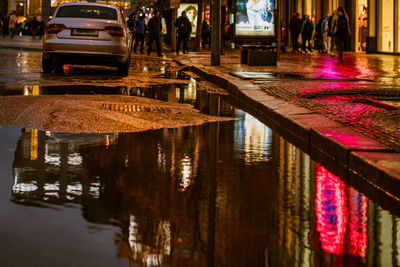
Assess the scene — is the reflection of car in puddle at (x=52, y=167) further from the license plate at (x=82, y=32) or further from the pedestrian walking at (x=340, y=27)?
the pedestrian walking at (x=340, y=27)

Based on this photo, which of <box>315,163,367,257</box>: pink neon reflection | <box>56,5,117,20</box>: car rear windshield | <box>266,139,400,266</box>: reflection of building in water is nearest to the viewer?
<box>266,139,400,266</box>: reflection of building in water

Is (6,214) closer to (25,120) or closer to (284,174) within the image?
(284,174)

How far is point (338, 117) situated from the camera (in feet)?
30.3


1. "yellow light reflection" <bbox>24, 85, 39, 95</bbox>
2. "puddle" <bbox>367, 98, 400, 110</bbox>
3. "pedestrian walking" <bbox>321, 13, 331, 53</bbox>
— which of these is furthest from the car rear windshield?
"pedestrian walking" <bbox>321, 13, 331, 53</bbox>

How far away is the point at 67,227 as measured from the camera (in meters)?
4.36

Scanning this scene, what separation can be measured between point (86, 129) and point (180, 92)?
5.82m

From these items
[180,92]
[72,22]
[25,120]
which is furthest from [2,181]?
[72,22]

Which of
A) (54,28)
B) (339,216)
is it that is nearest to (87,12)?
(54,28)

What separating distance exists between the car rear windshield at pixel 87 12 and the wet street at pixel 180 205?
10487 mm

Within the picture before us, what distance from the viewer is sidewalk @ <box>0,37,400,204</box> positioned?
6172 millimetres

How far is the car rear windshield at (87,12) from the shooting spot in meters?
18.6

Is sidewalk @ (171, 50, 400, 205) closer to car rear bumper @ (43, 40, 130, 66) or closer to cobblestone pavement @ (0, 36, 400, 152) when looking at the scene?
cobblestone pavement @ (0, 36, 400, 152)

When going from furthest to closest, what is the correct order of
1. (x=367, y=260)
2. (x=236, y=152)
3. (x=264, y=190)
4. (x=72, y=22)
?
(x=72, y=22) < (x=236, y=152) < (x=264, y=190) < (x=367, y=260)

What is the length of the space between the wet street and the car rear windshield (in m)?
10.5
